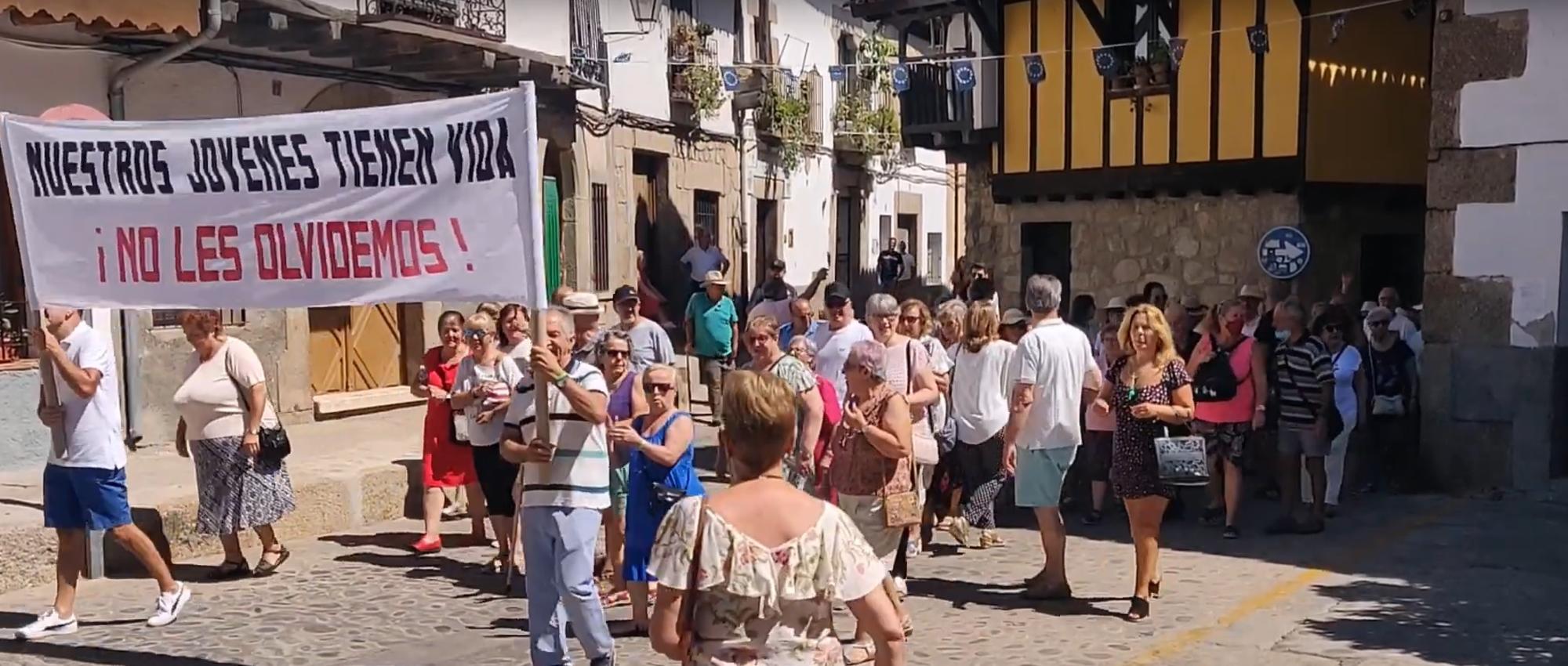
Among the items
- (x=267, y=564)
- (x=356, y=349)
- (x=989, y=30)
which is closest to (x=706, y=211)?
(x=989, y=30)

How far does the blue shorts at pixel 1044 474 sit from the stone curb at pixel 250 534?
4691mm

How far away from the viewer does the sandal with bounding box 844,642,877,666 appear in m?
6.17

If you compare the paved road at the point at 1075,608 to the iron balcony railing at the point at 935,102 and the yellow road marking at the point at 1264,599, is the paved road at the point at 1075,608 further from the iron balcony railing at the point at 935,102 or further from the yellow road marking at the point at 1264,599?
the iron balcony railing at the point at 935,102

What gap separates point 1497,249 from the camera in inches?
416

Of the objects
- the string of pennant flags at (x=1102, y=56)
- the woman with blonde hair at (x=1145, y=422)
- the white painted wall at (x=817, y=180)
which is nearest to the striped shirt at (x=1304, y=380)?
the woman with blonde hair at (x=1145, y=422)

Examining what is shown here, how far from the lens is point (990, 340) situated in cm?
832

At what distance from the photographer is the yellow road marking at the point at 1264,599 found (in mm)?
6332

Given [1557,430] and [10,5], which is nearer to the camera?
[10,5]

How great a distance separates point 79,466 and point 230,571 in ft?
5.16

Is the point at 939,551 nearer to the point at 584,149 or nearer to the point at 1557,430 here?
the point at 1557,430

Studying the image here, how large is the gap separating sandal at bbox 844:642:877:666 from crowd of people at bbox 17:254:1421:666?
0.04 feet

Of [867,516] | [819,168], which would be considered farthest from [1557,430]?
[819,168]

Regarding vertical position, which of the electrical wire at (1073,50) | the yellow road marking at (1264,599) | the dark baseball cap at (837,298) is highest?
the electrical wire at (1073,50)

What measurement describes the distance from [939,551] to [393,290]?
4.31 meters
